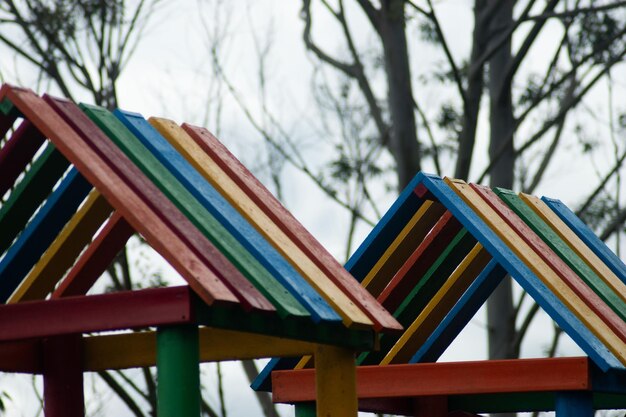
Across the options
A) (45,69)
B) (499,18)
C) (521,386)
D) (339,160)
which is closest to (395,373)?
(521,386)

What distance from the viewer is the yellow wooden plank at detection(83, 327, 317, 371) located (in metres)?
7.35

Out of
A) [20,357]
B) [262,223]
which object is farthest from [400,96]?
[262,223]

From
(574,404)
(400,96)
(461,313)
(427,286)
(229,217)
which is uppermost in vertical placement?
(400,96)

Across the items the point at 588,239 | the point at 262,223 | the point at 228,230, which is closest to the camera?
the point at 228,230

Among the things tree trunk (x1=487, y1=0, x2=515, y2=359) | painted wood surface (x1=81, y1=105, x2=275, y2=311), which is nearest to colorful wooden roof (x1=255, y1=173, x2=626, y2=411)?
painted wood surface (x1=81, y1=105, x2=275, y2=311)

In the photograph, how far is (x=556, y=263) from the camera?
29.4ft

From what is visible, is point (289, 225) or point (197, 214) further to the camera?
point (289, 225)

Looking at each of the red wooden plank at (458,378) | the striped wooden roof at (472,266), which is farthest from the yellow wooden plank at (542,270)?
the red wooden plank at (458,378)

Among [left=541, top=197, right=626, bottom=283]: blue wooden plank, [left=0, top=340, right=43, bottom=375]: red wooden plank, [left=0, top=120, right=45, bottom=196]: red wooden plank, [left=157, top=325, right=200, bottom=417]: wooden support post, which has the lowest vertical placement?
[left=157, top=325, right=200, bottom=417]: wooden support post

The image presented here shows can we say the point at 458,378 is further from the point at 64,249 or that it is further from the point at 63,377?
the point at 64,249

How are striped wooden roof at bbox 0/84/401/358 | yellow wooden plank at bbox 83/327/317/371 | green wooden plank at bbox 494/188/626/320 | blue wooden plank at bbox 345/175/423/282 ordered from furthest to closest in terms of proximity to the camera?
green wooden plank at bbox 494/188/626/320, blue wooden plank at bbox 345/175/423/282, yellow wooden plank at bbox 83/327/317/371, striped wooden roof at bbox 0/84/401/358

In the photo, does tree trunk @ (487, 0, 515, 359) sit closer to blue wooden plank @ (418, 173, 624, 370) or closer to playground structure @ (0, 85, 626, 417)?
playground structure @ (0, 85, 626, 417)

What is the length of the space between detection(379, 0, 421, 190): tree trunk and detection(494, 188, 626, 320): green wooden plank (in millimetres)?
8314

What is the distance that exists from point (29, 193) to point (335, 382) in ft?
6.37
